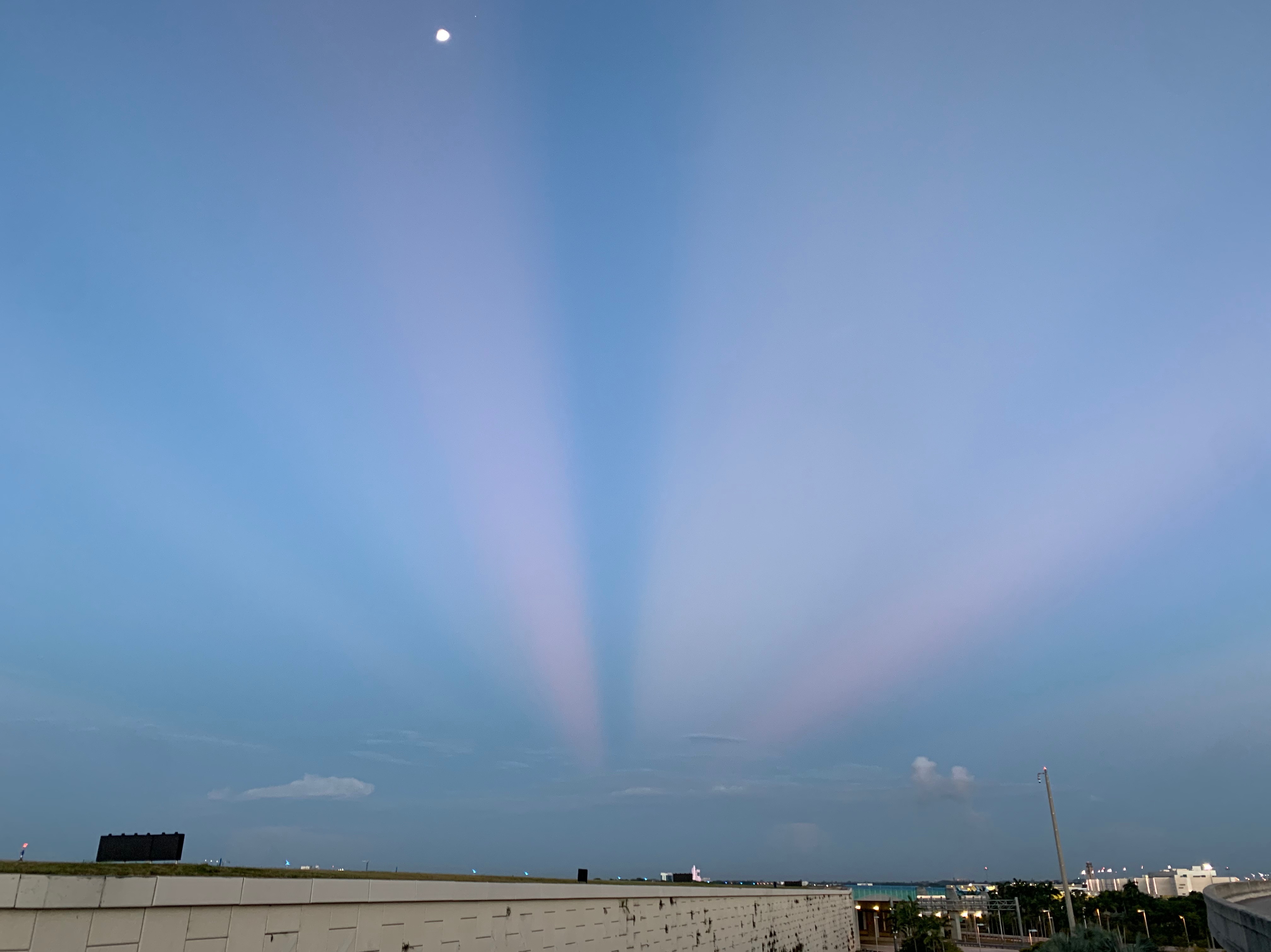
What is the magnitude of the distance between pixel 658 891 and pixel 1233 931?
966 inches

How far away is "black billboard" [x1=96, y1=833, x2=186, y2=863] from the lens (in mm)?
18562

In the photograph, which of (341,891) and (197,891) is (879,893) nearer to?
(341,891)

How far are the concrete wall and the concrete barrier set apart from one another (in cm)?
1998

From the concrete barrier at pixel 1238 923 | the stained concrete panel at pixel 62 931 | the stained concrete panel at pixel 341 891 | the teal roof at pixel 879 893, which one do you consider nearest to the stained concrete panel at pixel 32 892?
the stained concrete panel at pixel 62 931

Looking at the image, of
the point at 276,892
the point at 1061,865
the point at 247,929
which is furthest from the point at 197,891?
the point at 1061,865

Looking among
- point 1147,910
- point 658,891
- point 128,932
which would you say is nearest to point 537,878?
point 658,891

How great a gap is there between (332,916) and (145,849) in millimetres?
5289

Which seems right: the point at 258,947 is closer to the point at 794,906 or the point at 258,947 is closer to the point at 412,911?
the point at 412,911

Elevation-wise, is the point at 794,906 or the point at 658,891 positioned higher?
the point at 658,891

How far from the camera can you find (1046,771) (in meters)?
58.6

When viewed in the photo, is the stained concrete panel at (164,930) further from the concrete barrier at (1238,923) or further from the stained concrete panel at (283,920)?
the concrete barrier at (1238,923)

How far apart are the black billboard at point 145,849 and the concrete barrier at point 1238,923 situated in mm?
24520

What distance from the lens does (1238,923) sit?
17.7 meters

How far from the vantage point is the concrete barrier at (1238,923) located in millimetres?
15211
